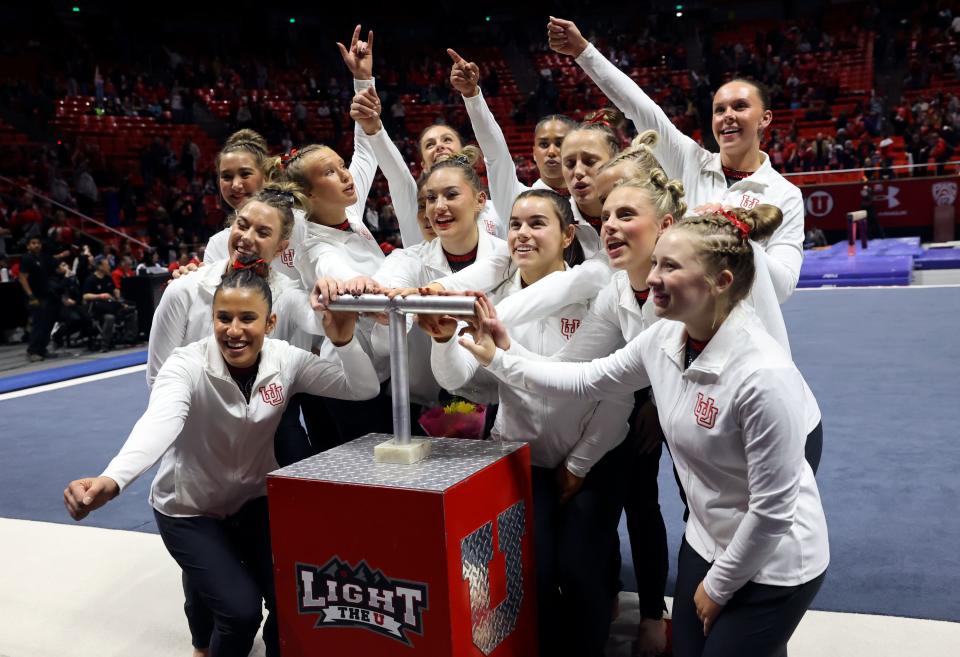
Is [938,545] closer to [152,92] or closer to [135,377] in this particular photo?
[135,377]

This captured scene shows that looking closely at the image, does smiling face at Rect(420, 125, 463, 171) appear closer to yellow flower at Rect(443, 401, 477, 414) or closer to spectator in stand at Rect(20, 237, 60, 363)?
yellow flower at Rect(443, 401, 477, 414)

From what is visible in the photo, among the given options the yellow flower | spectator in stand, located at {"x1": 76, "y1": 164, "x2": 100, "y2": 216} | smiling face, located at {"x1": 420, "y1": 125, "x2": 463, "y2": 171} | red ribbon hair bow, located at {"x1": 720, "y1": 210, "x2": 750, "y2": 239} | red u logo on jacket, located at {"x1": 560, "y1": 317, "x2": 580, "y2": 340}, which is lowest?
the yellow flower

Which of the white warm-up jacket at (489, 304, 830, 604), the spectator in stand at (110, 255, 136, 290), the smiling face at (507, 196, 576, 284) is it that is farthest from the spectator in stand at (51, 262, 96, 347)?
the white warm-up jacket at (489, 304, 830, 604)

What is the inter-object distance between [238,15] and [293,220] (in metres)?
24.9

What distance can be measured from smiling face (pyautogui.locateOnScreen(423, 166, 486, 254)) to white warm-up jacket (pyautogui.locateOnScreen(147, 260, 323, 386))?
→ 546mm

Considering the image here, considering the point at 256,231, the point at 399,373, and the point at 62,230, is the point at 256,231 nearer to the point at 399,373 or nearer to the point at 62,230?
the point at 399,373

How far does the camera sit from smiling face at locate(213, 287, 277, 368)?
268cm

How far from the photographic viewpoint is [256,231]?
2951 millimetres

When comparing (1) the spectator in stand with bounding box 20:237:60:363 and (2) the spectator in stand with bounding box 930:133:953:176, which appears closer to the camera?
(1) the spectator in stand with bounding box 20:237:60:363

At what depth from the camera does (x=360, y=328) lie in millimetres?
3021

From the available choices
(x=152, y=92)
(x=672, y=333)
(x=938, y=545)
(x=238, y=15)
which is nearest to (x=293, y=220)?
(x=672, y=333)

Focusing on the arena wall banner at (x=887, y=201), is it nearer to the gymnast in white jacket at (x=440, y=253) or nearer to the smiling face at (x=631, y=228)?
the gymnast in white jacket at (x=440, y=253)

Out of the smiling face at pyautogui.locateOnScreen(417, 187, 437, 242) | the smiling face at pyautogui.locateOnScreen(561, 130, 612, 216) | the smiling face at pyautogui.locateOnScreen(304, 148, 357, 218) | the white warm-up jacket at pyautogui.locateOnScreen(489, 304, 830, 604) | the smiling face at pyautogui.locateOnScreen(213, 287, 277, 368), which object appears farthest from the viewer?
the smiling face at pyautogui.locateOnScreen(417, 187, 437, 242)

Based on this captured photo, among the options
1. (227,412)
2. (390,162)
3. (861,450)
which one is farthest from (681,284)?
(861,450)
